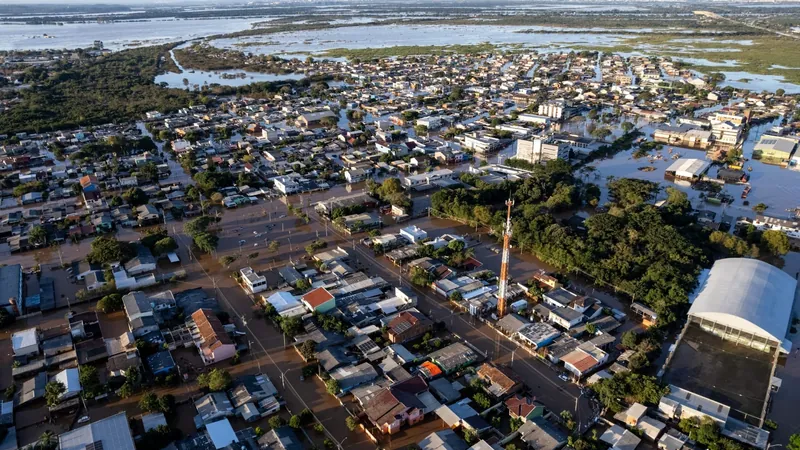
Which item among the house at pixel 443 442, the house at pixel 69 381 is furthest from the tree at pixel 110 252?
the house at pixel 443 442

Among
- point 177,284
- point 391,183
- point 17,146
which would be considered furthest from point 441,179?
point 17,146

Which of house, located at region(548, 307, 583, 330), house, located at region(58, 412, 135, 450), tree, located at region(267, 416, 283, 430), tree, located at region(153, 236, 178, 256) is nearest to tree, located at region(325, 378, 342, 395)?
tree, located at region(267, 416, 283, 430)

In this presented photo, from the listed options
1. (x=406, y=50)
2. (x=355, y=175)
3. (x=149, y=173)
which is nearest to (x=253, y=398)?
(x=355, y=175)

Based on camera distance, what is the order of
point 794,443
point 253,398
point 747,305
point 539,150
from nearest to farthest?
point 794,443, point 253,398, point 747,305, point 539,150

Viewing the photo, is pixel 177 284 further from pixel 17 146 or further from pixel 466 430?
pixel 17 146

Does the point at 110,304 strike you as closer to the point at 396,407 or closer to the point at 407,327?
the point at 407,327

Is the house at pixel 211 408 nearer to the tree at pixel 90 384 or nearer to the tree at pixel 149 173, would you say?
the tree at pixel 90 384
